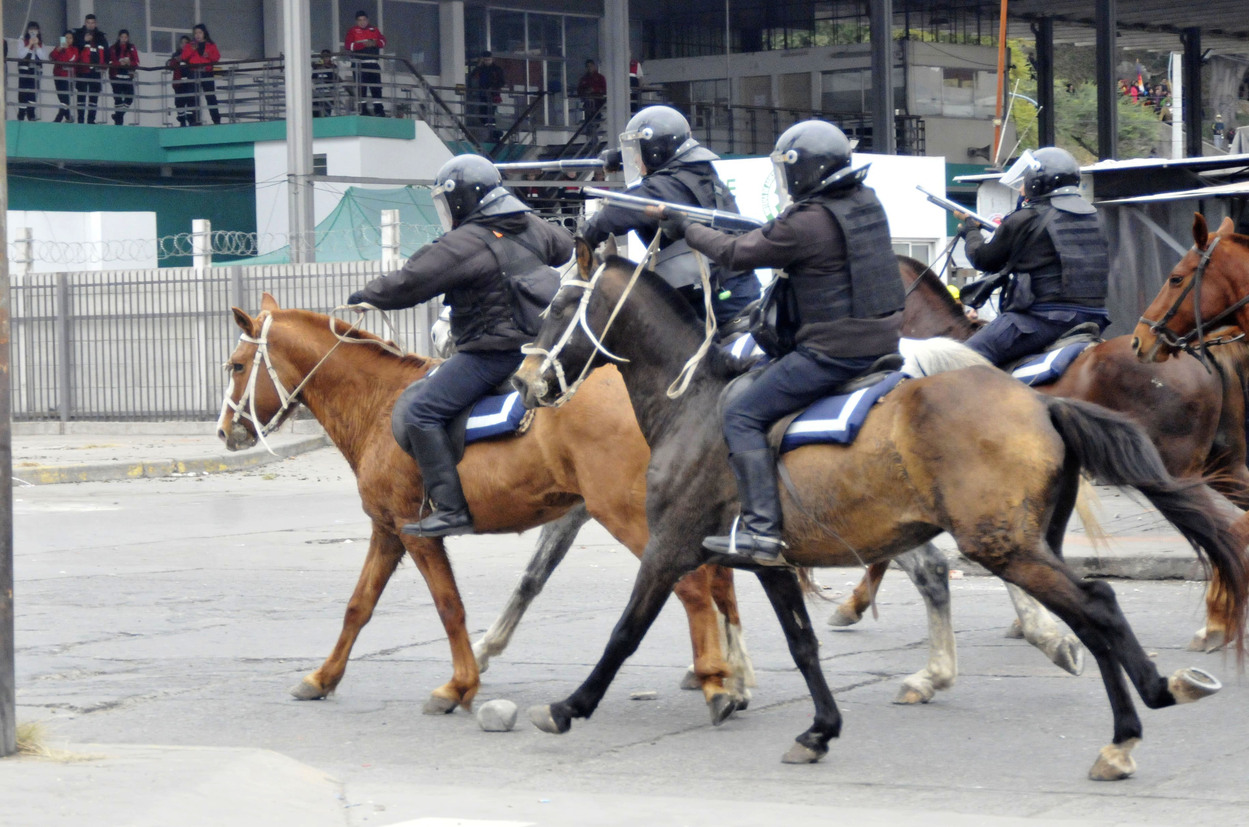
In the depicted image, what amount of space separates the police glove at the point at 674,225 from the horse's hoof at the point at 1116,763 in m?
2.43

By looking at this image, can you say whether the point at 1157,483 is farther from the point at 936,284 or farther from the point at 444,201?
the point at 444,201

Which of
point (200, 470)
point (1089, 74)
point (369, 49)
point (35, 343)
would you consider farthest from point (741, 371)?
point (1089, 74)

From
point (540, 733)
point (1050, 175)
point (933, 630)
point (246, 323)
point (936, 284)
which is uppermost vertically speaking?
point (1050, 175)

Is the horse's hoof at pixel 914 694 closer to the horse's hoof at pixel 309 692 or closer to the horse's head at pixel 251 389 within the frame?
the horse's hoof at pixel 309 692

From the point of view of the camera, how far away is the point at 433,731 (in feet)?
22.4

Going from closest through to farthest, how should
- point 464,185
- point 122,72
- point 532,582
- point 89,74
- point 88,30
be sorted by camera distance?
point 464,185
point 532,582
point 88,30
point 89,74
point 122,72

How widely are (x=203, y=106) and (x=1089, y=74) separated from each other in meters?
40.5

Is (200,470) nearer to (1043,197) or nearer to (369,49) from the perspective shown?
(1043,197)

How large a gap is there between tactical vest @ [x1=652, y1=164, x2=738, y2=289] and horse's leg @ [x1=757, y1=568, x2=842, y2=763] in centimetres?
132

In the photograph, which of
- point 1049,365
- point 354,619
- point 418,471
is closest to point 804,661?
point 418,471

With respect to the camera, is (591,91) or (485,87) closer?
(485,87)

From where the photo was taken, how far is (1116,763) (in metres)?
5.59

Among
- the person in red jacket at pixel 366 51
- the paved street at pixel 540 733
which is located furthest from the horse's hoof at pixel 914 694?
the person in red jacket at pixel 366 51

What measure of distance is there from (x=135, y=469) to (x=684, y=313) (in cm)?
1366
